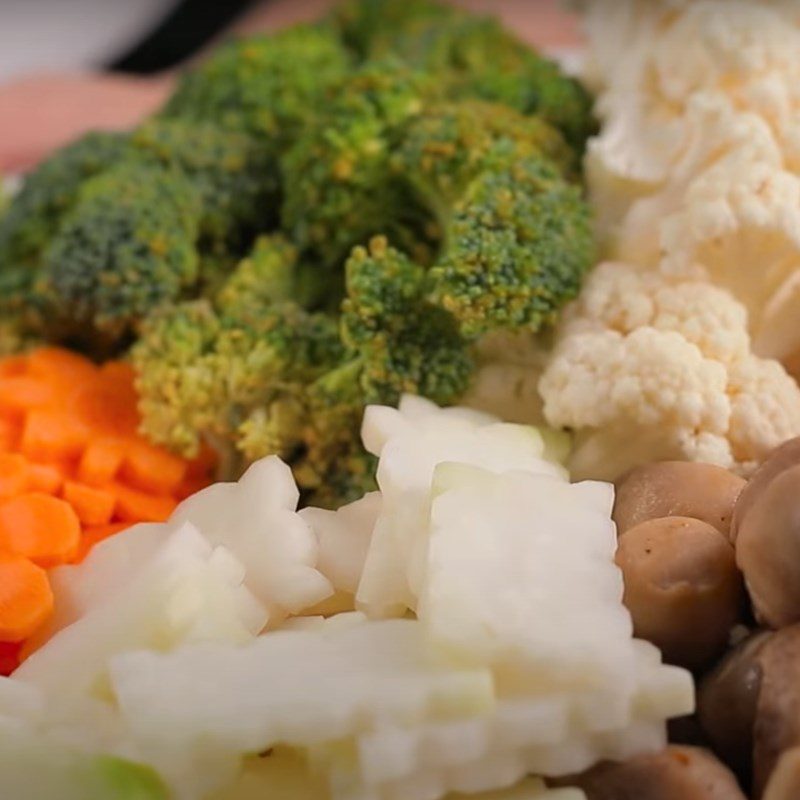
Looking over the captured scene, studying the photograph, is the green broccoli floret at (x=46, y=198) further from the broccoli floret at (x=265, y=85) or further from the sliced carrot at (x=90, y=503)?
the sliced carrot at (x=90, y=503)

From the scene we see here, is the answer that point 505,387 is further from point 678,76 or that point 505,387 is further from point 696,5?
point 696,5

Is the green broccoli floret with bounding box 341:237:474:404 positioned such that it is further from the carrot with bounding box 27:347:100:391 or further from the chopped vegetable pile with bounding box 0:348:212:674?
the carrot with bounding box 27:347:100:391

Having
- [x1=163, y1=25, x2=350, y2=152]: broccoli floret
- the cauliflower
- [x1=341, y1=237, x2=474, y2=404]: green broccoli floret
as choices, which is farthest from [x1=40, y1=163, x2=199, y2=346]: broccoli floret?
the cauliflower

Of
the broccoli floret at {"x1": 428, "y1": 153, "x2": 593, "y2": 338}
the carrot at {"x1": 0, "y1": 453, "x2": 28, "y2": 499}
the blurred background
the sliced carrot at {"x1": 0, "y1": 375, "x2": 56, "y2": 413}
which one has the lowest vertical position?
the blurred background

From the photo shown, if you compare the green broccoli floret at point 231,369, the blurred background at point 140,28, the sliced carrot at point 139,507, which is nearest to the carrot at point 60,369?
the green broccoli floret at point 231,369

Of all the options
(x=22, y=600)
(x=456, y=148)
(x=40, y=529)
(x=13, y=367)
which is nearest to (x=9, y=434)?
(x=13, y=367)

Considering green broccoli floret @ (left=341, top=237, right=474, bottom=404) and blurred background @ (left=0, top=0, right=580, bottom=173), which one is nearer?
green broccoli floret @ (left=341, top=237, right=474, bottom=404)

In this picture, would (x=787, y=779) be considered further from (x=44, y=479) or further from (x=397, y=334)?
(x=44, y=479)

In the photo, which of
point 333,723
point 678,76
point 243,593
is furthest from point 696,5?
point 333,723
